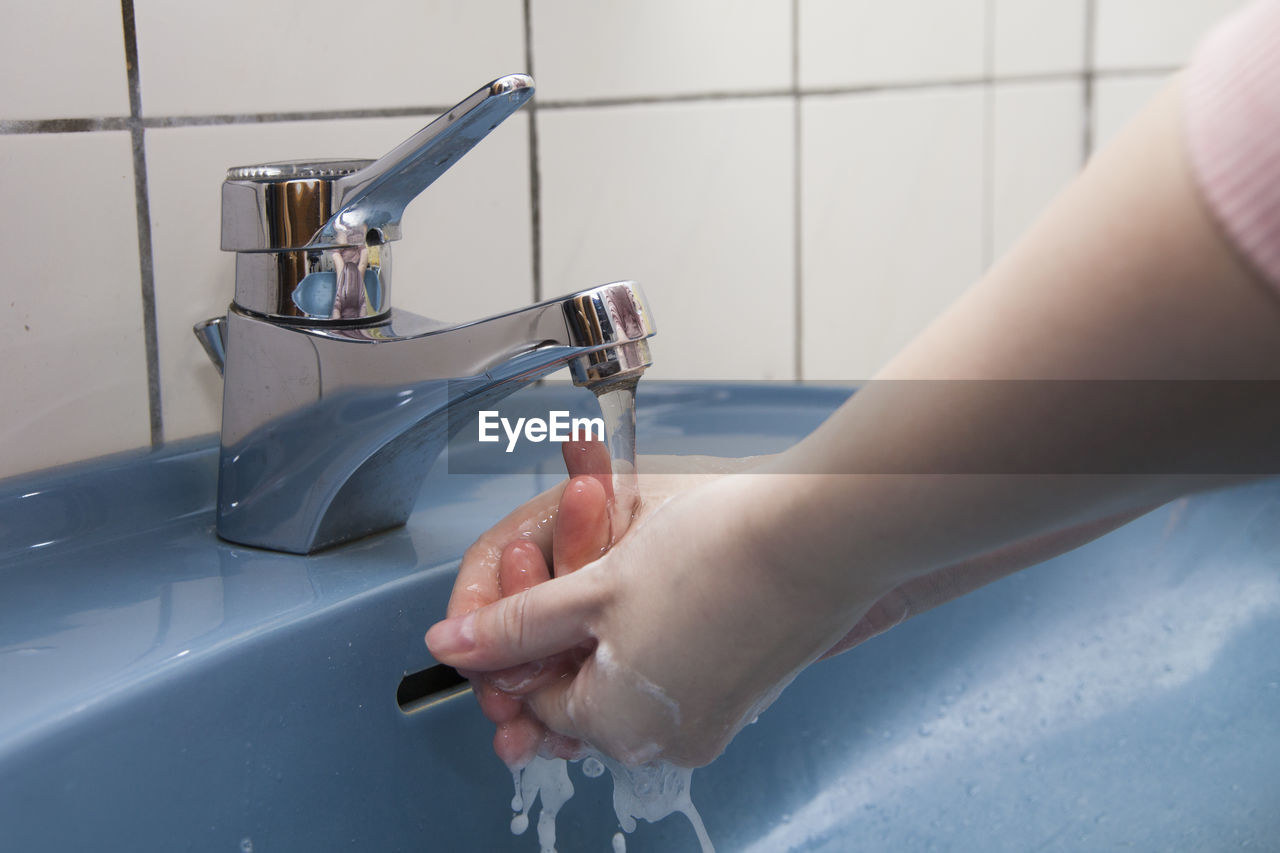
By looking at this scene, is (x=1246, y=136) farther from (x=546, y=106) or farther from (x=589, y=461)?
(x=546, y=106)

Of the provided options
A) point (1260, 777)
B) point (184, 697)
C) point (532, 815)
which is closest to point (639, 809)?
point (532, 815)

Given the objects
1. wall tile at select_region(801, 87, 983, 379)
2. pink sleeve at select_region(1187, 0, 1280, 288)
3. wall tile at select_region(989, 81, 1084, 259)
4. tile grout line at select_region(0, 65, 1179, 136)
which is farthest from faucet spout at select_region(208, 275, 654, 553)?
wall tile at select_region(989, 81, 1084, 259)

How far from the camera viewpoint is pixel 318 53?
0.51 m

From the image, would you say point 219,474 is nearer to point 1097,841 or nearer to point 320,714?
point 320,714

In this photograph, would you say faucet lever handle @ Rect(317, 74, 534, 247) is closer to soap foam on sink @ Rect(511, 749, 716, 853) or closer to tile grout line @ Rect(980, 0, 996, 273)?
soap foam on sink @ Rect(511, 749, 716, 853)

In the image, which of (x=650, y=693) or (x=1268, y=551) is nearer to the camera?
(x=650, y=693)

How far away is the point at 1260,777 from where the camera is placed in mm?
477

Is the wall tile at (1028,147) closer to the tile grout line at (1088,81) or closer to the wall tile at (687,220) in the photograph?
the tile grout line at (1088,81)

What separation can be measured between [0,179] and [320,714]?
236 mm

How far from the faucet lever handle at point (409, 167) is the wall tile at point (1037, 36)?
0.43 metres

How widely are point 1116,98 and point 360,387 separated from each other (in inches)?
22.1

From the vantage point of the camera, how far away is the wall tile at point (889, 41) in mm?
662
